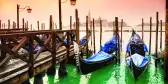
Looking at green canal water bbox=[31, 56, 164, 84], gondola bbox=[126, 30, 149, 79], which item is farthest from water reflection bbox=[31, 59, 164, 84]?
gondola bbox=[126, 30, 149, 79]

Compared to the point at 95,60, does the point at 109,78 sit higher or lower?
lower

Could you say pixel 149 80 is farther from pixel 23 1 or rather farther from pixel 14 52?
pixel 23 1

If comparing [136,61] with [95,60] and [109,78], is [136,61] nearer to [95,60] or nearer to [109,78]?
[109,78]

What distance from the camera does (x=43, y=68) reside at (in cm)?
494

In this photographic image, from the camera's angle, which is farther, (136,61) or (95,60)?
(95,60)

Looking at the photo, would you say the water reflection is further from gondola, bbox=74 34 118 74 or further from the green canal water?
gondola, bbox=74 34 118 74

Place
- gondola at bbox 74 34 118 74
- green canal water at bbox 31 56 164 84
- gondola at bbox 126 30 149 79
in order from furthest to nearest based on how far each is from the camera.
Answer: green canal water at bbox 31 56 164 84, gondola at bbox 126 30 149 79, gondola at bbox 74 34 118 74

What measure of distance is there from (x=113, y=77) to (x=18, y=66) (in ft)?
14.9

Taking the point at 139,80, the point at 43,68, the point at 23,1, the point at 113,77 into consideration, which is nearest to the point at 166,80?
the point at 139,80

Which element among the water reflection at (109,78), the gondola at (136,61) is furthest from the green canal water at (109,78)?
the gondola at (136,61)

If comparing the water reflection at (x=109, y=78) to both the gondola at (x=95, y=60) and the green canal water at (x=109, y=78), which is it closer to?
the green canal water at (x=109, y=78)

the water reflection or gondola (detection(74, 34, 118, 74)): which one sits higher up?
gondola (detection(74, 34, 118, 74))

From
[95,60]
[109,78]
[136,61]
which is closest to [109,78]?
[109,78]

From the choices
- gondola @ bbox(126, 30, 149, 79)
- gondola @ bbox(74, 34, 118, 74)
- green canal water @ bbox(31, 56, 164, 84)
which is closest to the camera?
gondola @ bbox(74, 34, 118, 74)
